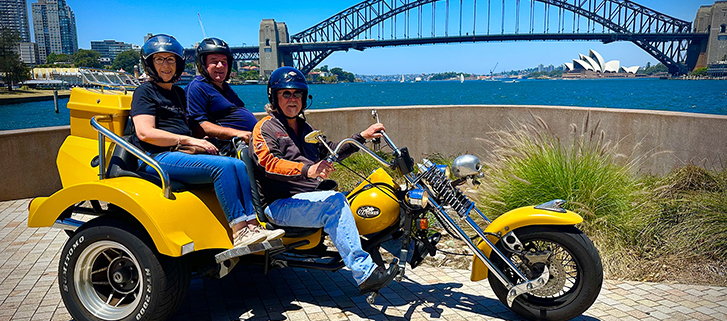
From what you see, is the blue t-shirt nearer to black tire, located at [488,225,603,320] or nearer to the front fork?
the front fork

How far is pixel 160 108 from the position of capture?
139 inches

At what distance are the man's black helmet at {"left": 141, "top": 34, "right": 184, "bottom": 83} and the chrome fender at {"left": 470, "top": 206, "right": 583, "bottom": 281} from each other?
2319 millimetres

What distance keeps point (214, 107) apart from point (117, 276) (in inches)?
62.6

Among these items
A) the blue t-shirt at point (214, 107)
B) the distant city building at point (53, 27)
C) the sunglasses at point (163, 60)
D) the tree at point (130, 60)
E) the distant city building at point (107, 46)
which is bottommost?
the blue t-shirt at point (214, 107)

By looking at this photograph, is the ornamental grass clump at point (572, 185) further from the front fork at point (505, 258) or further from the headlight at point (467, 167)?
the headlight at point (467, 167)

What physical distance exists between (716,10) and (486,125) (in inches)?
4032

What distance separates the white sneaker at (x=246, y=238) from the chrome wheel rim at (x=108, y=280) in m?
0.59

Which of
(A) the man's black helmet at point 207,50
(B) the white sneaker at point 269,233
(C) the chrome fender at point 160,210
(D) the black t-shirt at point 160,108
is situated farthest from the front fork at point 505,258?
(A) the man's black helmet at point 207,50

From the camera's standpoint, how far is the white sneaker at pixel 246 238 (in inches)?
124

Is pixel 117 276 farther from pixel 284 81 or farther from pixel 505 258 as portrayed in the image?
pixel 505 258

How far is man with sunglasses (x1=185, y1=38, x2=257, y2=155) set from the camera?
13.7ft

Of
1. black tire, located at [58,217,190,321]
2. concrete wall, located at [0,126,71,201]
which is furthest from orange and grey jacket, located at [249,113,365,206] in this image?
concrete wall, located at [0,126,71,201]

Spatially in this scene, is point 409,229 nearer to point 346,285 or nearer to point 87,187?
point 346,285

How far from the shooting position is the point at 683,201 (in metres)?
4.95
